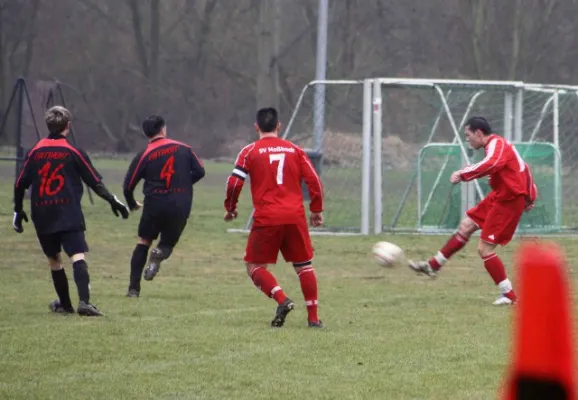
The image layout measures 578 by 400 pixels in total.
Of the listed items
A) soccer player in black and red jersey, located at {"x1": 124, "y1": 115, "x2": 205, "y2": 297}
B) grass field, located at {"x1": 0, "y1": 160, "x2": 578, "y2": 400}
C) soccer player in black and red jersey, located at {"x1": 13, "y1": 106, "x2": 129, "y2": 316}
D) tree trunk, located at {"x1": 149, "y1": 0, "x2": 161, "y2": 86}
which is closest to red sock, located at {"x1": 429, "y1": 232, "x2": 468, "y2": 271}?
grass field, located at {"x1": 0, "y1": 160, "x2": 578, "y2": 400}

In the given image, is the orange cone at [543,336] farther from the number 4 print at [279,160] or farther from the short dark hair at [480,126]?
the short dark hair at [480,126]

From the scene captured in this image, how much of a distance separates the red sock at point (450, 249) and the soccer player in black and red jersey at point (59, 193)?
324cm

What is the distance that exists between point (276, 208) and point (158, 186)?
2403 mm

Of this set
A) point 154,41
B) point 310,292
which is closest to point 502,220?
point 310,292

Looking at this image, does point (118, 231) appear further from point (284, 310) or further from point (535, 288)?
point (535, 288)

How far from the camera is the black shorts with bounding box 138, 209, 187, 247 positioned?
1094 cm

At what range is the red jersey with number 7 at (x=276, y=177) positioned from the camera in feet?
28.8

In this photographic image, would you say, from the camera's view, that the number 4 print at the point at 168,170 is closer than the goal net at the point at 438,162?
Yes

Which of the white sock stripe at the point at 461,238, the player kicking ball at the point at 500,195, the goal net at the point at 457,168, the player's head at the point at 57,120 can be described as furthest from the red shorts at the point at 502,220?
the goal net at the point at 457,168

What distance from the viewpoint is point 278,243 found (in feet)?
29.1

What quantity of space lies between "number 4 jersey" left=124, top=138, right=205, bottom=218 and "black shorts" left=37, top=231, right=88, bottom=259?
1.47 meters

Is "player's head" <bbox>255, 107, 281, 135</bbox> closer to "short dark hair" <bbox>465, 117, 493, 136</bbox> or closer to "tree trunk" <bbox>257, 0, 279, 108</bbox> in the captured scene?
"short dark hair" <bbox>465, 117, 493, 136</bbox>

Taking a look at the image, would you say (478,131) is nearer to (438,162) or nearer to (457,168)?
(457,168)

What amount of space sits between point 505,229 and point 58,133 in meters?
3.84
